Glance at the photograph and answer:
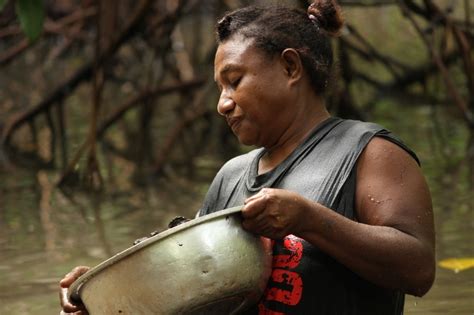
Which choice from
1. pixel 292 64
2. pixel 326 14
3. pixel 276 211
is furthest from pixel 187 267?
pixel 326 14

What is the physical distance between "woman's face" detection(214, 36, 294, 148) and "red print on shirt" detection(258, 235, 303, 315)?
279 mm

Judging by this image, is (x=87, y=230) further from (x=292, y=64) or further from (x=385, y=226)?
(x=385, y=226)

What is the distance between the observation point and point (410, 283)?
7.72 feet

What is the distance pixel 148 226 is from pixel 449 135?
9.74 ft

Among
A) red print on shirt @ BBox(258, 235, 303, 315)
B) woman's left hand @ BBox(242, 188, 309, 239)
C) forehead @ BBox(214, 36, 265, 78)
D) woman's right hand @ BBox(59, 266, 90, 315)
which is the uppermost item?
forehead @ BBox(214, 36, 265, 78)

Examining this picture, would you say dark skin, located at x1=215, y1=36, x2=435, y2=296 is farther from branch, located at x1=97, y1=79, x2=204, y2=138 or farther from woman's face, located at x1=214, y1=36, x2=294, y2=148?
branch, located at x1=97, y1=79, x2=204, y2=138

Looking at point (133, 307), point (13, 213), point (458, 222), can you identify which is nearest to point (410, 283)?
point (133, 307)

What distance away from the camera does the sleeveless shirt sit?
2389mm

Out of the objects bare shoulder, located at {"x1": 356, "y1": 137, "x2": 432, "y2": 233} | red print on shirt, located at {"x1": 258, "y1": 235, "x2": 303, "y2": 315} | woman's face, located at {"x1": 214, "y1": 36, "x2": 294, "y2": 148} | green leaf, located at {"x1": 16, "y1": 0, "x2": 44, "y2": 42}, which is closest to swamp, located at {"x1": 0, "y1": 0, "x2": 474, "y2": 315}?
green leaf, located at {"x1": 16, "y1": 0, "x2": 44, "y2": 42}

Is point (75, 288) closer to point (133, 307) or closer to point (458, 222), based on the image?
point (133, 307)

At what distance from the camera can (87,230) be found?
200 inches

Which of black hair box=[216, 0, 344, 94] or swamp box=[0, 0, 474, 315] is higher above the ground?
black hair box=[216, 0, 344, 94]

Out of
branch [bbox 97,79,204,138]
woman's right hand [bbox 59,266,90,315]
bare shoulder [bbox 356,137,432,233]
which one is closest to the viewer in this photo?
bare shoulder [bbox 356,137,432,233]

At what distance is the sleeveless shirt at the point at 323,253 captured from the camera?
239 centimetres
